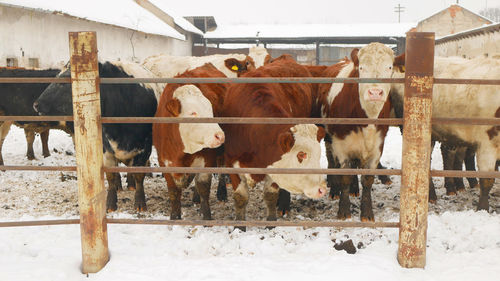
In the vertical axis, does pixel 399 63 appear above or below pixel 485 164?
above

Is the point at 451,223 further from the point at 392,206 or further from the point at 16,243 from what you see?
the point at 16,243

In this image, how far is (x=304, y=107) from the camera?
5812 millimetres

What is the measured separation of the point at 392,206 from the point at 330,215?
2.74 ft

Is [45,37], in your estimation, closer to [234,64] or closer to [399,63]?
[234,64]

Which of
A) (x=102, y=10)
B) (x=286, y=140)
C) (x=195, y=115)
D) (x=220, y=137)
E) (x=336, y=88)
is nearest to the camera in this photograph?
(x=286, y=140)

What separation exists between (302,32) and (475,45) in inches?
652

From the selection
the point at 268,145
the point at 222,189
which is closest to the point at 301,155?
the point at 268,145

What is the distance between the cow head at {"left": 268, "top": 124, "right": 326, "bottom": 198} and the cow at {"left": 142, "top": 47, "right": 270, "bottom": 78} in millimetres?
2946

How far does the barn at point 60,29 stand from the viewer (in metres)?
12.8

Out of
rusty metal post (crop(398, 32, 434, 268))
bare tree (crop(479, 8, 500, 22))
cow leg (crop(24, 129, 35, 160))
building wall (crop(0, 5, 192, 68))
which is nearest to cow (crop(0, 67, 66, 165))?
cow leg (crop(24, 129, 35, 160))

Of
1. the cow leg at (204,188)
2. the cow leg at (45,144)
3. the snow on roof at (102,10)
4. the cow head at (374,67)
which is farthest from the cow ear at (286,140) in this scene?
the snow on roof at (102,10)

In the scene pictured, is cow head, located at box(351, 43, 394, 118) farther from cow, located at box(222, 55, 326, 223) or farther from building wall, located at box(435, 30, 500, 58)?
building wall, located at box(435, 30, 500, 58)

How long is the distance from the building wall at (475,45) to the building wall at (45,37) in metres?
13.4

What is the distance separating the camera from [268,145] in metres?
4.51
